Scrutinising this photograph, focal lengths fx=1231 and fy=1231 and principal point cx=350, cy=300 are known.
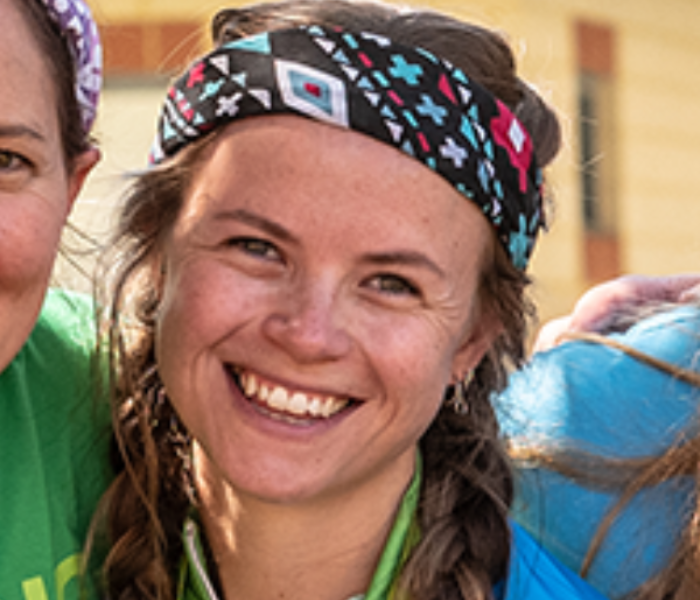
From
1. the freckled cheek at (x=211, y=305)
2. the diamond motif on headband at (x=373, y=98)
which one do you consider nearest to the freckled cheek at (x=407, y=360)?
the freckled cheek at (x=211, y=305)

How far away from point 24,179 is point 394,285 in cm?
81

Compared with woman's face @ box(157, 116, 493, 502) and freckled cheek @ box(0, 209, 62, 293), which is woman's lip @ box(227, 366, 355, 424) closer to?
woman's face @ box(157, 116, 493, 502)

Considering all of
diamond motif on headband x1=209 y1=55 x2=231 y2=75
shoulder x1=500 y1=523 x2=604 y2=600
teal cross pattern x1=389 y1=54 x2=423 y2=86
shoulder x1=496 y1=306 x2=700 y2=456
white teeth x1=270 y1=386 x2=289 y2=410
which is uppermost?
diamond motif on headband x1=209 y1=55 x2=231 y2=75

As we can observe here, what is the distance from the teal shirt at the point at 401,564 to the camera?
271cm

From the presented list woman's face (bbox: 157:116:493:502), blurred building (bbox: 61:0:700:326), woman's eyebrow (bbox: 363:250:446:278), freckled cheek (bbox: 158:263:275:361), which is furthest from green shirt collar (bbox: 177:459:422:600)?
blurred building (bbox: 61:0:700:326)

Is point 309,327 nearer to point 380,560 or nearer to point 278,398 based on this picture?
point 278,398

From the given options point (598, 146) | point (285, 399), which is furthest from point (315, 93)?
point (598, 146)

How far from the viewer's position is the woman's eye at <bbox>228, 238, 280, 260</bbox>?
2.65 meters

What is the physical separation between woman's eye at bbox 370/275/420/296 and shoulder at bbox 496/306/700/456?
73 cm

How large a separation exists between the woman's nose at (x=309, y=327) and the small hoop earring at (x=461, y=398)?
1.85ft

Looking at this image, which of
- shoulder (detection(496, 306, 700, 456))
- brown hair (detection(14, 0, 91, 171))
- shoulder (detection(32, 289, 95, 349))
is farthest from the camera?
shoulder (detection(496, 306, 700, 456))

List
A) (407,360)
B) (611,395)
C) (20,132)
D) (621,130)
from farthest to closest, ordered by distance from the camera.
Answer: (621,130), (611,395), (407,360), (20,132)

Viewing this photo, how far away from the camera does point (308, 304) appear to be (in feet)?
8.33

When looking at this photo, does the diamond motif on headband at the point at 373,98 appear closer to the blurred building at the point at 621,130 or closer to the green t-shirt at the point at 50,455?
the green t-shirt at the point at 50,455
